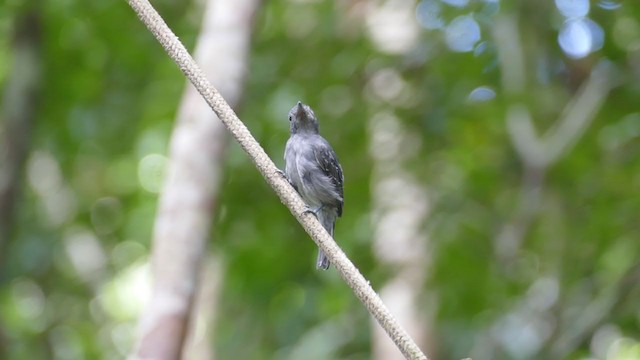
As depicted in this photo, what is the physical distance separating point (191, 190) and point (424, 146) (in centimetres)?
272

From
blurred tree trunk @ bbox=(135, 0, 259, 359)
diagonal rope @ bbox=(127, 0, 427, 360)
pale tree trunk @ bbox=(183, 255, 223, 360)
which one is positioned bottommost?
diagonal rope @ bbox=(127, 0, 427, 360)

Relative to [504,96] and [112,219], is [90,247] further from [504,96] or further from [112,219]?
[504,96]

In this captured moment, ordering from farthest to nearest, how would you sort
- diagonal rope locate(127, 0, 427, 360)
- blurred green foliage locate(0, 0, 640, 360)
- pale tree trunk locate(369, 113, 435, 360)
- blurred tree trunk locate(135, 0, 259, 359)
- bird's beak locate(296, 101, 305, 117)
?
1. pale tree trunk locate(369, 113, 435, 360)
2. blurred green foliage locate(0, 0, 640, 360)
3. blurred tree trunk locate(135, 0, 259, 359)
4. bird's beak locate(296, 101, 305, 117)
5. diagonal rope locate(127, 0, 427, 360)

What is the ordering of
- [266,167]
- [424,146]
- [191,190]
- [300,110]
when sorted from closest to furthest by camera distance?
[266,167] → [300,110] → [191,190] → [424,146]

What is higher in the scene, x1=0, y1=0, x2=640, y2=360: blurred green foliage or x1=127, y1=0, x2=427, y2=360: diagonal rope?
x1=0, y1=0, x2=640, y2=360: blurred green foliage

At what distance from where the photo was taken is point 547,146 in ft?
23.6

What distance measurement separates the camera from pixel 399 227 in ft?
23.1

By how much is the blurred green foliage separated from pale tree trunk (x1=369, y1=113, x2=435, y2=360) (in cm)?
7

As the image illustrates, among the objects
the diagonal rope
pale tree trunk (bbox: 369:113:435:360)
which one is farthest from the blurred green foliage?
the diagonal rope

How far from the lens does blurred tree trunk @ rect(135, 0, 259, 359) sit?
4.38 meters

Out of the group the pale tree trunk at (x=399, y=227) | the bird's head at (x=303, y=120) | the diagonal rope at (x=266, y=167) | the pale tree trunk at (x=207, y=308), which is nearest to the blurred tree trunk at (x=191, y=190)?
the bird's head at (x=303, y=120)

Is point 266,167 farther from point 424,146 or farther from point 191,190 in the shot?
point 424,146

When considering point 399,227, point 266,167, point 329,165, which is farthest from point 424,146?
point 266,167

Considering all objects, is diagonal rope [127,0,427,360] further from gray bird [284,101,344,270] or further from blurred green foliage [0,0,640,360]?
blurred green foliage [0,0,640,360]
